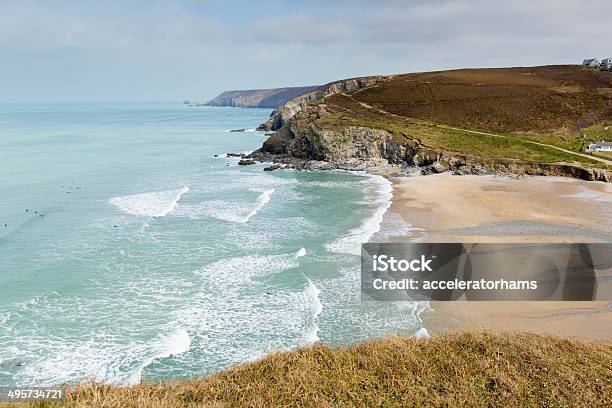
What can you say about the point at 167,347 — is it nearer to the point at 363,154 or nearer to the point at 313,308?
the point at 313,308

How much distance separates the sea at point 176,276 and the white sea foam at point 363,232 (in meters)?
0.13

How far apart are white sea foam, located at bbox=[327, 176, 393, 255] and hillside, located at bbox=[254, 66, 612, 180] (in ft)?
60.8

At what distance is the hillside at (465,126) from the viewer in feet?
198

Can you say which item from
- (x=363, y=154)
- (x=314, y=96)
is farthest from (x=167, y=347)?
(x=314, y=96)

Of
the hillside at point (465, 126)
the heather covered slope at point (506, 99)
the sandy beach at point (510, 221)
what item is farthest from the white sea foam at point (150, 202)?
the heather covered slope at point (506, 99)

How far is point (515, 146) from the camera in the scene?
65562mm

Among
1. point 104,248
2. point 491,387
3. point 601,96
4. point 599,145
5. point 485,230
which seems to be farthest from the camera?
point 601,96

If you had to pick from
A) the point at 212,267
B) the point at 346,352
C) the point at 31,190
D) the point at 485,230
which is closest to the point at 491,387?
the point at 346,352

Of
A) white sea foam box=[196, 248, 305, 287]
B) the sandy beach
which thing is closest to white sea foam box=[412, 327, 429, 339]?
the sandy beach

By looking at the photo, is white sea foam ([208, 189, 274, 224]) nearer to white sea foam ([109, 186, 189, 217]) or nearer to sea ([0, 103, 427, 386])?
sea ([0, 103, 427, 386])

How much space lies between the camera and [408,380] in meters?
11.1

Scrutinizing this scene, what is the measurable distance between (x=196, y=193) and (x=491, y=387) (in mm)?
41196

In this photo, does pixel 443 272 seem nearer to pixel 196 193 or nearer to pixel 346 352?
pixel 346 352

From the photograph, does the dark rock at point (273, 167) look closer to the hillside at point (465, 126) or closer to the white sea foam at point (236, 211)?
the hillside at point (465, 126)
